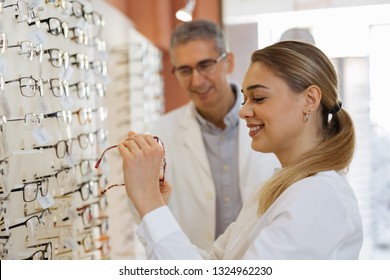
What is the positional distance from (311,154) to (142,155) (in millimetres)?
355

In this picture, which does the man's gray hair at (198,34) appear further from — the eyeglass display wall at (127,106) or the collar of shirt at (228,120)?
the eyeglass display wall at (127,106)

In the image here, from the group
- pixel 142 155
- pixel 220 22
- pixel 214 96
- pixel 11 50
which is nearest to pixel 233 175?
pixel 214 96

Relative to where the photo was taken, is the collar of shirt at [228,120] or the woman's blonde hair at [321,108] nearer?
the woman's blonde hair at [321,108]

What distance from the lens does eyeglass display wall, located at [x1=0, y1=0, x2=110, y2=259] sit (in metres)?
1.19

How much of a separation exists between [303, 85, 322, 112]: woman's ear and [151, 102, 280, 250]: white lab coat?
1.80 ft

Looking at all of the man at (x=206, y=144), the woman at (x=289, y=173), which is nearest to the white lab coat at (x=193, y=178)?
the man at (x=206, y=144)

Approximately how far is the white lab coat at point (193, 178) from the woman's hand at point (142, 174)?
611 mm

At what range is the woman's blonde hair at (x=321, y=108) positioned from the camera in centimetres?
113

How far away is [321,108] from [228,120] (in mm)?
623

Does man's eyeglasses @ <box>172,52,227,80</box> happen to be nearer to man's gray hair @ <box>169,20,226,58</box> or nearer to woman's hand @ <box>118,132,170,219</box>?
man's gray hair @ <box>169,20,226,58</box>

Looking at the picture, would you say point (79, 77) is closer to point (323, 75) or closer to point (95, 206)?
point (95, 206)

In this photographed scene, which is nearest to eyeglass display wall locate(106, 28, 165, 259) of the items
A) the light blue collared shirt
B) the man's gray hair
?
the light blue collared shirt

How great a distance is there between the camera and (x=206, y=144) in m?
1.81

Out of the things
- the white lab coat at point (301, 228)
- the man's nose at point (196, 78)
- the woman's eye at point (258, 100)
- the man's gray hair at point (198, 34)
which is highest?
the man's gray hair at point (198, 34)
